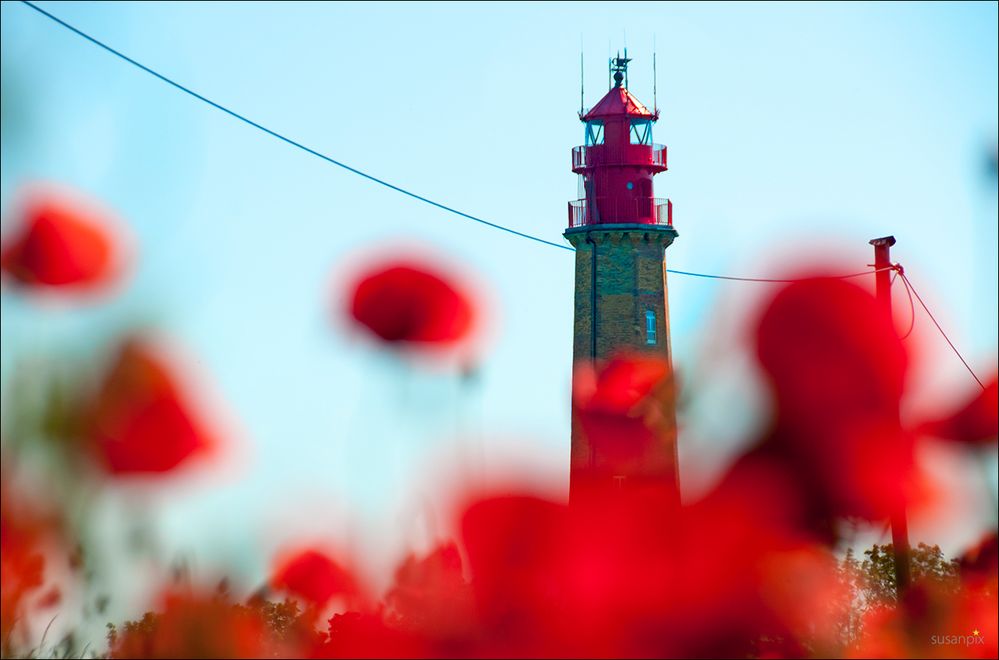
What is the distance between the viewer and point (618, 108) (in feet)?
117

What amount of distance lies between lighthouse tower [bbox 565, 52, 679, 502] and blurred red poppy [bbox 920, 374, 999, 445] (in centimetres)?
1863

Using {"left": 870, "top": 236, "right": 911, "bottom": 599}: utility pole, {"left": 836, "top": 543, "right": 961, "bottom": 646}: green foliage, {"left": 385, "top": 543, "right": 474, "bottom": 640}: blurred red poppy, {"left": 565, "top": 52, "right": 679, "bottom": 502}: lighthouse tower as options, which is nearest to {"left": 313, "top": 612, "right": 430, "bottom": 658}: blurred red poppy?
{"left": 385, "top": 543, "right": 474, "bottom": 640}: blurred red poppy

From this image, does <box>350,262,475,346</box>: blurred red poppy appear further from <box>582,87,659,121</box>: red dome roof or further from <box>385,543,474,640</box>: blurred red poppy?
<box>582,87,659,121</box>: red dome roof

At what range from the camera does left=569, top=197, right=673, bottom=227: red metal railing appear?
114 ft

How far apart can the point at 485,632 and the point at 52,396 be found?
4.90 m

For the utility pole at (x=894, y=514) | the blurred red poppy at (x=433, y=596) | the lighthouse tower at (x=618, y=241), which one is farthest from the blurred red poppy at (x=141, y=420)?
the lighthouse tower at (x=618, y=241)

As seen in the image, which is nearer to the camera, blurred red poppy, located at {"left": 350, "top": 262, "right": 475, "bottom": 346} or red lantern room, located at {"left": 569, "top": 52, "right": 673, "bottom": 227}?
blurred red poppy, located at {"left": 350, "top": 262, "right": 475, "bottom": 346}

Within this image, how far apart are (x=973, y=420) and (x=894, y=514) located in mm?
3315

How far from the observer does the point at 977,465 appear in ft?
30.6

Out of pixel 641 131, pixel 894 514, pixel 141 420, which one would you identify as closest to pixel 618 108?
pixel 641 131

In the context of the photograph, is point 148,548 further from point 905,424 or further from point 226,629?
point 905,424

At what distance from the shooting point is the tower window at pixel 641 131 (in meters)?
36.2

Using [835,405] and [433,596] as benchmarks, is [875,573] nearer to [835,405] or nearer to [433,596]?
[835,405]

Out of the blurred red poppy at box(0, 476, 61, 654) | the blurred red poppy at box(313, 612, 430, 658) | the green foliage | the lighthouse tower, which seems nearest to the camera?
the blurred red poppy at box(0, 476, 61, 654)
